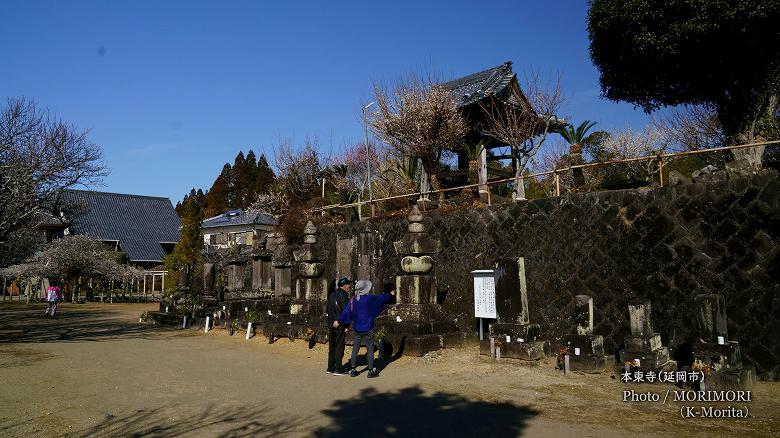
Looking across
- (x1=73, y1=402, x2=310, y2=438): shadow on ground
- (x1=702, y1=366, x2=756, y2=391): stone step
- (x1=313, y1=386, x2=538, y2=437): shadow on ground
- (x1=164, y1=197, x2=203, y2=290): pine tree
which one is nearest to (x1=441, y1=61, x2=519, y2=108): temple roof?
(x1=702, y1=366, x2=756, y2=391): stone step

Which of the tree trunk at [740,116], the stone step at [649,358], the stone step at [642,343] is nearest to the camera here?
the stone step at [649,358]

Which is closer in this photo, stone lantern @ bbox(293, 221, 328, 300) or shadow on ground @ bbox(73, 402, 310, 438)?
shadow on ground @ bbox(73, 402, 310, 438)

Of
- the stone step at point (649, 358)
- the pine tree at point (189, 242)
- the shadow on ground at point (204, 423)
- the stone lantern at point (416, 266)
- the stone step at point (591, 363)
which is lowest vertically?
the shadow on ground at point (204, 423)

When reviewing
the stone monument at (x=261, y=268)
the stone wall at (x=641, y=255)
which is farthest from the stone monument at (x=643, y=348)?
the stone monument at (x=261, y=268)

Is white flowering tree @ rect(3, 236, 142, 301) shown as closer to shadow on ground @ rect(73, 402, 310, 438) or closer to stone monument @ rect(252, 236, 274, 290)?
stone monument @ rect(252, 236, 274, 290)

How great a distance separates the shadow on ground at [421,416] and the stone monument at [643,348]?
275 centimetres

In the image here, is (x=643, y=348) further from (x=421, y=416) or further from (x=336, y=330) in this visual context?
(x=336, y=330)

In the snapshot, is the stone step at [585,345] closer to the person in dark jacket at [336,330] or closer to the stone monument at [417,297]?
the stone monument at [417,297]

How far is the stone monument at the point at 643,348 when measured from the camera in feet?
26.3

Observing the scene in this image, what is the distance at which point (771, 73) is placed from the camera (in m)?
13.8

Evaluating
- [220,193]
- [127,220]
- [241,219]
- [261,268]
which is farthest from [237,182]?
[261,268]

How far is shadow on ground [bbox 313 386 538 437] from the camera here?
561 centimetres

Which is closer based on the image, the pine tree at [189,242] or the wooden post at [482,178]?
the wooden post at [482,178]

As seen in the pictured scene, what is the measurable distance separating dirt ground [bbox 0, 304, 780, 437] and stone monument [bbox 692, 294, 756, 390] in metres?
0.38
